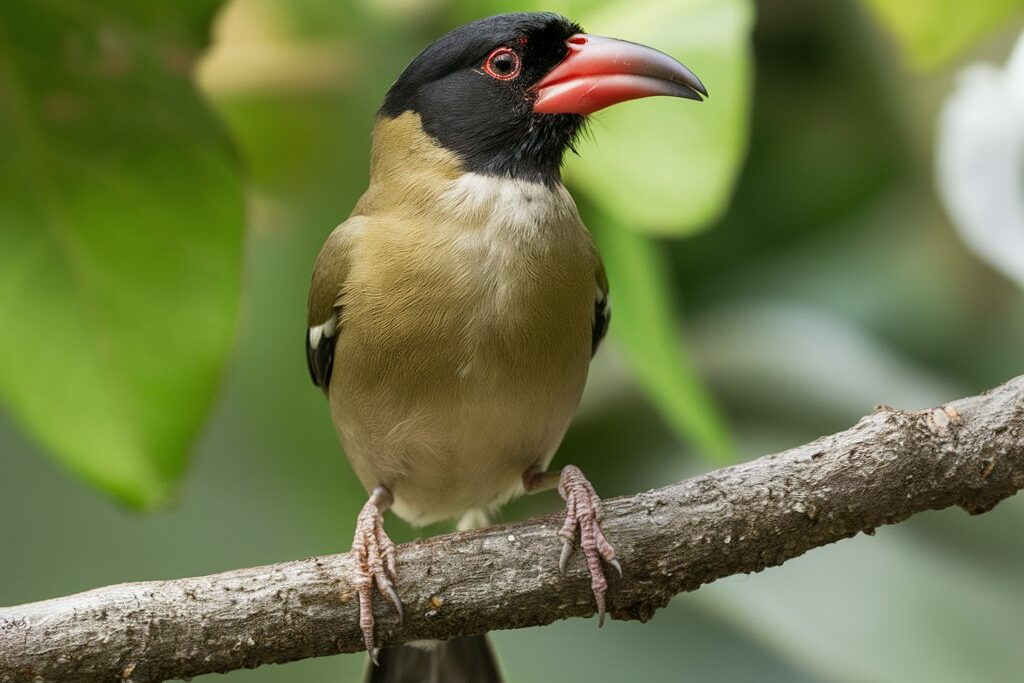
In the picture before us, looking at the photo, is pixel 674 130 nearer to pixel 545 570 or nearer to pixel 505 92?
pixel 505 92

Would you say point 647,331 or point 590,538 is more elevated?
point 647,331

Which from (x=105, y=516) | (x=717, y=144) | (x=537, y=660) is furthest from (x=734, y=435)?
(x=105, y=516)

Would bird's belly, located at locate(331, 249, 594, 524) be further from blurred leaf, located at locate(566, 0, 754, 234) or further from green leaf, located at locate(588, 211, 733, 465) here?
green leaf, located at locate(588, 211, 733, 465)

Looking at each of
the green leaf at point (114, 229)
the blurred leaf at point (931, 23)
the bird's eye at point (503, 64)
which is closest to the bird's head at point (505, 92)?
the bird's eye at point (503, 64)

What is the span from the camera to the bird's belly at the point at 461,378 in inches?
88.0

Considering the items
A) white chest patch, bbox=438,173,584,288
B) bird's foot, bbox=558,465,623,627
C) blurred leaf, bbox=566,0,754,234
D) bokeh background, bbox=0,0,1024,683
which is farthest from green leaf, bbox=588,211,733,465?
bird's foot, bbox=558,465,623,627

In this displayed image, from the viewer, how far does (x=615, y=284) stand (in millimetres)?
2977

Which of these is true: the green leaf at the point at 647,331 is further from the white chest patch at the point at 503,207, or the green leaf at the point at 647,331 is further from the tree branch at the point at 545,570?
the tree branch at the point at 545,570

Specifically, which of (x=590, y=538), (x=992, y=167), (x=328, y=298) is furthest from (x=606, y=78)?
(x=992, y=167)

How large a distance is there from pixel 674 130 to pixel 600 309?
1.50 feet

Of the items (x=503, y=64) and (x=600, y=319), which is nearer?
(x=503, y=64)

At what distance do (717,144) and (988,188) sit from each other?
871mm

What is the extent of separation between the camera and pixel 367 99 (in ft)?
10.9

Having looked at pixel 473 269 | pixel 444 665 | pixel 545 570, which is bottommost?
pixel 545 570
